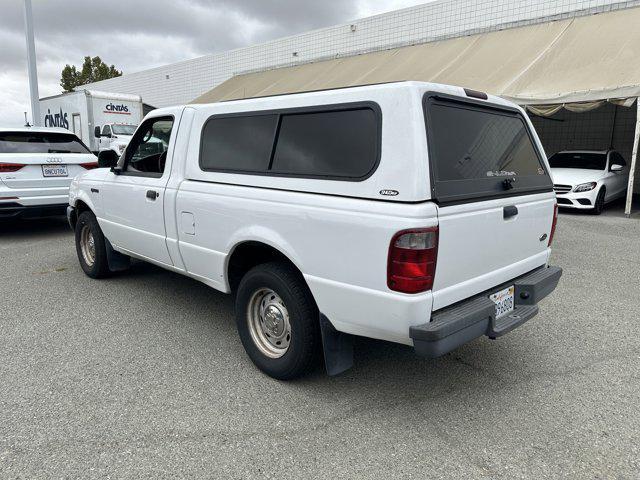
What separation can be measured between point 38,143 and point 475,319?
25.0 feet

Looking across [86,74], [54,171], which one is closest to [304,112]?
[54,171]

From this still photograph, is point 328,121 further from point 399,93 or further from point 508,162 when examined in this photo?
point 508,162

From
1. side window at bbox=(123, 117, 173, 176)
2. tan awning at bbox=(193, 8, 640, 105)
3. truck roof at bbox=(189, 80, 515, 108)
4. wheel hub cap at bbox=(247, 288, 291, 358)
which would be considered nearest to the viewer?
truck roof at bbox=(189, 80, 515, 108)

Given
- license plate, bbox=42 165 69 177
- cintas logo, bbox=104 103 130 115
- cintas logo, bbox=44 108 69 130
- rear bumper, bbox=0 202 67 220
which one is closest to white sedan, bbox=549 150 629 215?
license plate, bbox=42 165 69 177

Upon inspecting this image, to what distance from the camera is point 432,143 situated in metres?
2.56

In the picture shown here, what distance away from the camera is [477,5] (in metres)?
14.6

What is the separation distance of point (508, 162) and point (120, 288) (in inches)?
164

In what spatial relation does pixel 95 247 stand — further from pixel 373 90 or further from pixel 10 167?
pixel 373 90

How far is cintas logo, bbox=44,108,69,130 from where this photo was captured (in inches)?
806

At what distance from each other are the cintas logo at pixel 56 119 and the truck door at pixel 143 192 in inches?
724

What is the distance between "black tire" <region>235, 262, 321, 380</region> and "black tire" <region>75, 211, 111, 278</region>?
104 inches

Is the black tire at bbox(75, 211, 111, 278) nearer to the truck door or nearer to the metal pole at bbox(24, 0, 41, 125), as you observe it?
the truck door

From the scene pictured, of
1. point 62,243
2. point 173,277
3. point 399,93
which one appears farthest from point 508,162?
point 62,243

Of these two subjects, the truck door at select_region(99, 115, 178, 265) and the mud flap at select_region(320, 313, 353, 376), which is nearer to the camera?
the mud flap at select_region(320, 313, 353, 376)
